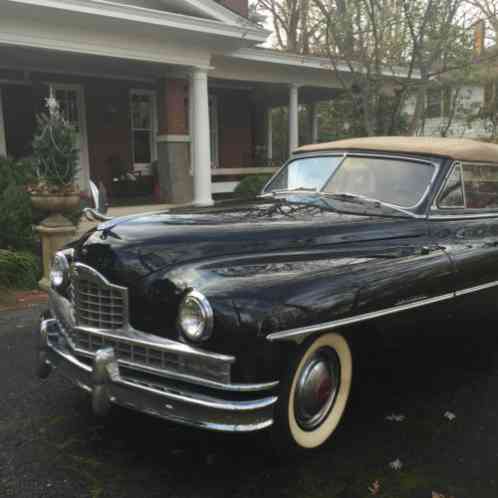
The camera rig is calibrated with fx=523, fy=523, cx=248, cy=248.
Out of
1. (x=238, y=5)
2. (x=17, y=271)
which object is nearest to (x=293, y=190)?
(x=17, y=271)

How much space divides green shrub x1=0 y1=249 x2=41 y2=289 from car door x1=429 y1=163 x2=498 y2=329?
4755mm

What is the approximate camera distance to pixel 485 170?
407 cm

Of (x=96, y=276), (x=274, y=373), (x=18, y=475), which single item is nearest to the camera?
(x=274, y=373)

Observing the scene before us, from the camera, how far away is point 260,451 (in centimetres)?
268

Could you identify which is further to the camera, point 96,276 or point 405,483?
point 96,276

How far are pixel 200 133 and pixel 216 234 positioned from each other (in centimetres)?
811

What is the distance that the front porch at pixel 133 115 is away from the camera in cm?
1060

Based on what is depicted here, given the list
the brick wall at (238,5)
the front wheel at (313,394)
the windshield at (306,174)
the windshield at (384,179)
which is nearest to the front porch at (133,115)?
the brick wall at (238,5)

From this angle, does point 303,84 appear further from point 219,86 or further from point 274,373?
point 274,373

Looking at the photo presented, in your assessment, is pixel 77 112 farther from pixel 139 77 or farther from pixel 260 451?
pixel 260 451

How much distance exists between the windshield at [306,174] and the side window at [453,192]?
2.65 ft

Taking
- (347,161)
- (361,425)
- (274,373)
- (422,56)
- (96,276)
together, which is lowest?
(361,425)

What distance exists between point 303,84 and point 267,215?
11.3m

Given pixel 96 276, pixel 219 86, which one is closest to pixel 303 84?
pixel 219 86
